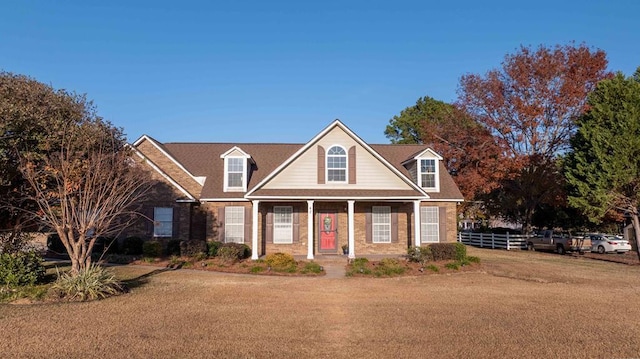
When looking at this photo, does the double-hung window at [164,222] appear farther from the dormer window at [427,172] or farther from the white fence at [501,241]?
the white fence at [501,241]

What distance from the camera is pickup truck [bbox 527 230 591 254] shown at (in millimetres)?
28922

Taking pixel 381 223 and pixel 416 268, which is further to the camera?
pixel 381 223

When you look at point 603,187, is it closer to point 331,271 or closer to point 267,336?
point 331,271

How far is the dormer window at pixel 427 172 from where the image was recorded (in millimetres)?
22891

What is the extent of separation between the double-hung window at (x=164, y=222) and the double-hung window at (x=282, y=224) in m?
5.17

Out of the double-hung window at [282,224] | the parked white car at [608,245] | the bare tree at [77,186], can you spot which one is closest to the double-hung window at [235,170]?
the double-hung window at [282,224]

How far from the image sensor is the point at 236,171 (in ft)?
72.7

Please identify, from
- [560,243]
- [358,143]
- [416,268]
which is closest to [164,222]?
[358,143]

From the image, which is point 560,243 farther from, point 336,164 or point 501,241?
point 336,164

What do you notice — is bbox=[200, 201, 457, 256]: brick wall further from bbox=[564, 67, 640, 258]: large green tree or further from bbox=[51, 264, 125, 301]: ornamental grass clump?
bbox=[51, 264, 125, 301]: ornamental grass clump

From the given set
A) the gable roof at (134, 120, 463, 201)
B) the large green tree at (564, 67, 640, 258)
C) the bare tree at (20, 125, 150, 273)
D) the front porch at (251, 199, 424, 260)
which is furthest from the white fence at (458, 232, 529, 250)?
the bare tree at (20, 125, 150, 273)

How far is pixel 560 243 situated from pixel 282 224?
1979cm

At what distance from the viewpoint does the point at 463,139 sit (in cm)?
3378

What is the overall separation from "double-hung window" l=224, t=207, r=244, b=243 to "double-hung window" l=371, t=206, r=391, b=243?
22.0ft
